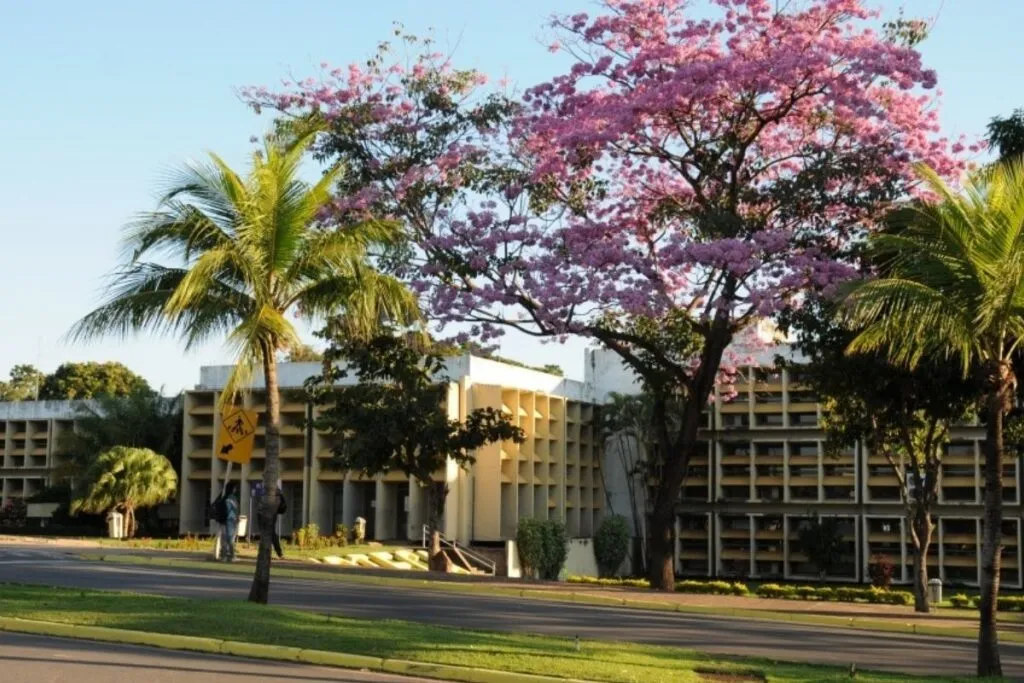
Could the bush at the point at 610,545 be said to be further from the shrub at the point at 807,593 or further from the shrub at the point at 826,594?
the shrub at the point at 826,594

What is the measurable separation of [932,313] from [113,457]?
32353 millimetres

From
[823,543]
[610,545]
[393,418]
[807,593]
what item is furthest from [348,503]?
[807,593]

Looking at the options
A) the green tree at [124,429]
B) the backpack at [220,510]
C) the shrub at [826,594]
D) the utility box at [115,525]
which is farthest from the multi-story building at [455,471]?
the shrub at [826,594]

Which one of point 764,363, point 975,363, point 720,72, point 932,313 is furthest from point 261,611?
point 764,363

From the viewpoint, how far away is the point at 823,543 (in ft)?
138

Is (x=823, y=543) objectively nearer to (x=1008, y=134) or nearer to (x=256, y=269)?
(x=1008, y=134)

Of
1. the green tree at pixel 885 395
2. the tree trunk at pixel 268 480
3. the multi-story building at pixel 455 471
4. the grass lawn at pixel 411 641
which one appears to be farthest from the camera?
the multi-story building at pixel 455 471

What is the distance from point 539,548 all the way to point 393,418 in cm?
1065

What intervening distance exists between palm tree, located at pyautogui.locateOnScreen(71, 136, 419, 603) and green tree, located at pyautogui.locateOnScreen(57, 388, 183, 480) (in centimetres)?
3012

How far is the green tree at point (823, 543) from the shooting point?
138 feet

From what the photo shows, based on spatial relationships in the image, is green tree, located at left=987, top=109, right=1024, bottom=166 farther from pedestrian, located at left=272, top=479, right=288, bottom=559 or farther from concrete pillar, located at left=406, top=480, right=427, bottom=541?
concrete pillar, located at left=406, top=480, right=427, bottom=541

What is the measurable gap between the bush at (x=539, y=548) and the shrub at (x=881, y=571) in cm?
937

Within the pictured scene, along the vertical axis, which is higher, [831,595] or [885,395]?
[885,395]

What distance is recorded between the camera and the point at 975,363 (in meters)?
18.6
